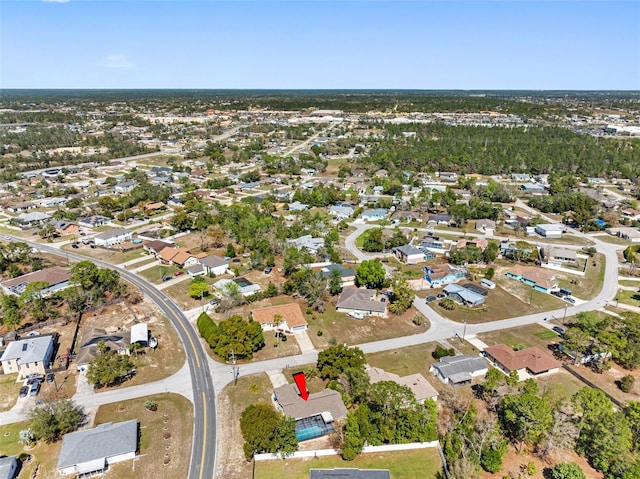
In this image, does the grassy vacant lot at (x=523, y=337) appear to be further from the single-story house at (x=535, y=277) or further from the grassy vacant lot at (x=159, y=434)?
the grassy vacant lot at (x=159, y=434)

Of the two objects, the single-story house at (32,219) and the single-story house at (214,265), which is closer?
the single-story house at (214,265)

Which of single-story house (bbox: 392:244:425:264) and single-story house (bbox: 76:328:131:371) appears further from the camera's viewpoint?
single-story house (bbox: 392:244:425:264)

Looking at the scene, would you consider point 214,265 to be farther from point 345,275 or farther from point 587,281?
point 587,281

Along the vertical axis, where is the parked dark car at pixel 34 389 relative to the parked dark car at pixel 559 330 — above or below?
above

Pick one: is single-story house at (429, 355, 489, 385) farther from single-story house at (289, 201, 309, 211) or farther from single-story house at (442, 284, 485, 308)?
single-story house at (289, 201, 309, 211)

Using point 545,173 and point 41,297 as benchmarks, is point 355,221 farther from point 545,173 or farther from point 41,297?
point 545,173

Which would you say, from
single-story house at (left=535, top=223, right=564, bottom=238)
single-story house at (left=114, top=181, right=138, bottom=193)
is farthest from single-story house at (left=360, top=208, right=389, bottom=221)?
single-story house at (left=114, top=181, right=138, bottom=193)

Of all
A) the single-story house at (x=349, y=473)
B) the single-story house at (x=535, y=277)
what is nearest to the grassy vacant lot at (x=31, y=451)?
the single-story house at (x=349, y=473)
